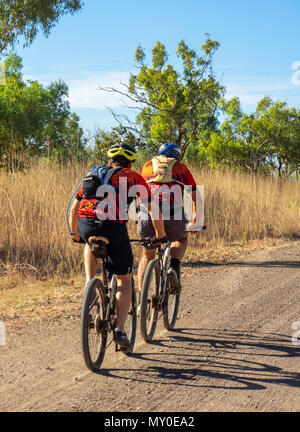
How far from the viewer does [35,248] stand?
336 inches

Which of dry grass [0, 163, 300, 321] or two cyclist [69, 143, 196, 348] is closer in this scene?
two cyclist [69, 143, 196, 348]

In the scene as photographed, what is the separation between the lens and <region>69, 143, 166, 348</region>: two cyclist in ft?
13.1

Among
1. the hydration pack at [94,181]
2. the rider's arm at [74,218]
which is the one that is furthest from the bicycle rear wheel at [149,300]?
the hydration pack at [94,181]

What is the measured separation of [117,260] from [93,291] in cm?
35

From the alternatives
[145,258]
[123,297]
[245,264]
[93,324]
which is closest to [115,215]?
[123,297]

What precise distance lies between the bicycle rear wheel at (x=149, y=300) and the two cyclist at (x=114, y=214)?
0.54m

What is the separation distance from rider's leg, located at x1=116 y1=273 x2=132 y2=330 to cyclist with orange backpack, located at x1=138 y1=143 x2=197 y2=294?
3.10 feet

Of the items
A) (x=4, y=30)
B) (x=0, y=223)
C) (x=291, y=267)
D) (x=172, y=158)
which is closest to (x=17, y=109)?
(x=4, y=30)

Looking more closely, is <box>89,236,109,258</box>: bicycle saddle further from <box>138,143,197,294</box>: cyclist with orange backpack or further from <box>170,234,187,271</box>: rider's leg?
<box>170,234,187,271</box>: rider's leg

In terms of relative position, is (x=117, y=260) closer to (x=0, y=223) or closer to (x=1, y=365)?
(x=1, y=365)

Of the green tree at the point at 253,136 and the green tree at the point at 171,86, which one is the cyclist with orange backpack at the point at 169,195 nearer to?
the green tree at the point at 171,86

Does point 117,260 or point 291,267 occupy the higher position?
point 117,260

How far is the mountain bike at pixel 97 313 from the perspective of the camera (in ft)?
12.6

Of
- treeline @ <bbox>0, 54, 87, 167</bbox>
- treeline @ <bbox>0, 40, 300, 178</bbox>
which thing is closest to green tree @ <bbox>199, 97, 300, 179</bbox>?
treeline @ <bbox>0, 40, 300, 178</bbox>
